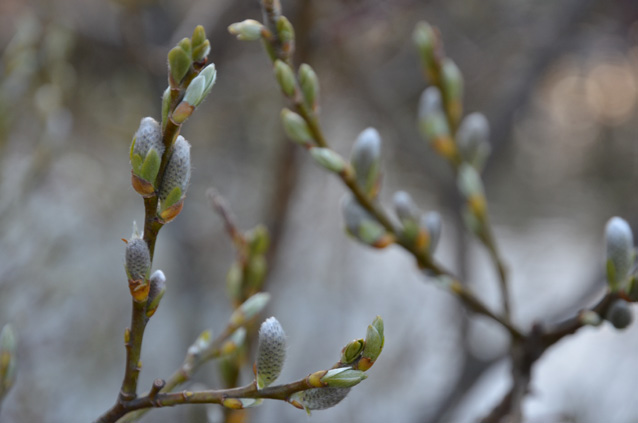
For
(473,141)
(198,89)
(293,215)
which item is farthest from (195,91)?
(293,215)

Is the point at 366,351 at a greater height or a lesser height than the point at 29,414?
lesser

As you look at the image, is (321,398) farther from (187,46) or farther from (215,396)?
(187,46)

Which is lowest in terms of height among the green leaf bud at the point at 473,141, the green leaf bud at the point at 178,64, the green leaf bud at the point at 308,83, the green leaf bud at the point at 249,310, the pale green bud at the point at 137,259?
the green leaf bud at the point at 249,310

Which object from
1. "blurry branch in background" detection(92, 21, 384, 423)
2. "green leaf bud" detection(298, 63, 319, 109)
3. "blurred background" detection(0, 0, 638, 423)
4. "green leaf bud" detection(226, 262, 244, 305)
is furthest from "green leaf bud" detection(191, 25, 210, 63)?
"blurred background" detection(0, 0, 638, 423)

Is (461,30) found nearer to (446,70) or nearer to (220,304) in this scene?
(220,304)

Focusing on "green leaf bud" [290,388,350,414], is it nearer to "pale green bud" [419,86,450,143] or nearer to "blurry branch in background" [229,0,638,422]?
"blurry branch in background" [229,0,638,422]

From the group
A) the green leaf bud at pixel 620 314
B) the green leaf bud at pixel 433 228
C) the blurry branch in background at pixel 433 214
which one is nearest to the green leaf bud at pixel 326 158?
the blurry branch in background at pixel 433 214

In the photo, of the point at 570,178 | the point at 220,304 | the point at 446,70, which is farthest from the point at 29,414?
the point at 570,178

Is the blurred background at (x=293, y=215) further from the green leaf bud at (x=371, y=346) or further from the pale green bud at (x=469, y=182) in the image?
the green leaf bud at (x=371, y=346)

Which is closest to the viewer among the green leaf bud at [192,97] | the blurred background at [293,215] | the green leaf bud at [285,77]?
the green leaf bud at [192,97]
